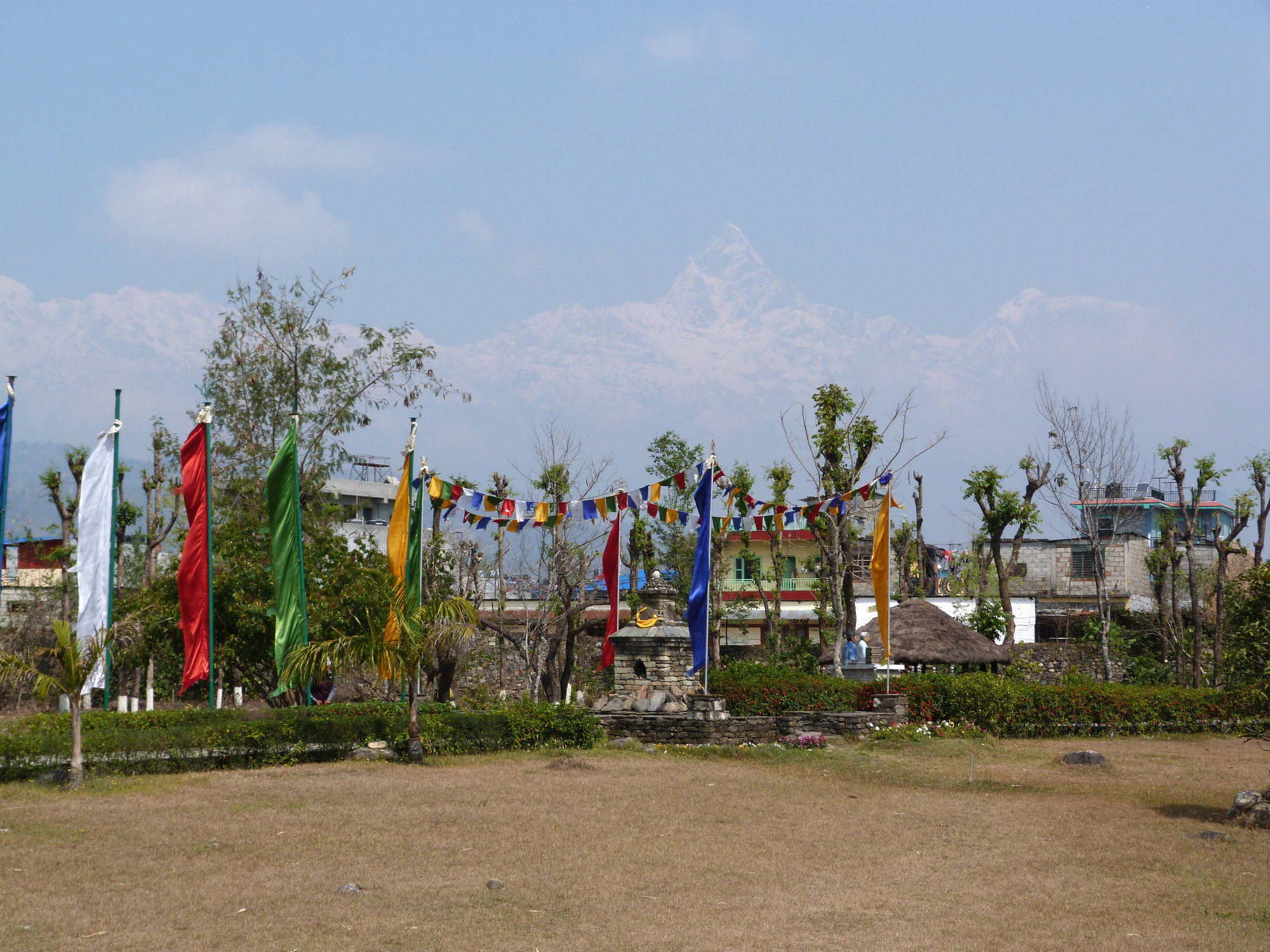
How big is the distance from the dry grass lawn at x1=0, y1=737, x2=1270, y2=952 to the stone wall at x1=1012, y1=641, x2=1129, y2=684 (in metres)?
18.1

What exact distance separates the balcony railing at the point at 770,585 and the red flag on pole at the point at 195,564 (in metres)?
28.7

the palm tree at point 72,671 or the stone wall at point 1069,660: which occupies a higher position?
the palm tree at point 72,671

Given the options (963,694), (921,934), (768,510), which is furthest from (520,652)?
(921,934)

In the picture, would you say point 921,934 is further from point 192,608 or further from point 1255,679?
point 192,608

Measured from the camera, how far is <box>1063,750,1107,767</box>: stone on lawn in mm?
17672

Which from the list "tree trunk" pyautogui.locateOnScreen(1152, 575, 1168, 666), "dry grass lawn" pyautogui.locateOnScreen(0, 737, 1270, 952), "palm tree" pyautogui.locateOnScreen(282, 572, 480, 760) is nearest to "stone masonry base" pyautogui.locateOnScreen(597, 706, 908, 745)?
"dry grass lawn" pyautogui.locateOnScreen(0, 737, 1270, 952)

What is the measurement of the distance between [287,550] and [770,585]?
94.4ft

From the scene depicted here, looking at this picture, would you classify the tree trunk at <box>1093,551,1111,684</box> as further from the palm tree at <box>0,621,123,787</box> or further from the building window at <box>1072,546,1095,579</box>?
the palm tree at <box>0,621,123,787</box>

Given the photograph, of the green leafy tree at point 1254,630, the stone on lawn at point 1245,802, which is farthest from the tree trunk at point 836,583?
the green leafy tree at point 1254,630

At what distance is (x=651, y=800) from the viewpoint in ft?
45.5

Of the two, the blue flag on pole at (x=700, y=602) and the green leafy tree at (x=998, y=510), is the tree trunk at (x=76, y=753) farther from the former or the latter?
the green leafy tree at (x=998, y=510)

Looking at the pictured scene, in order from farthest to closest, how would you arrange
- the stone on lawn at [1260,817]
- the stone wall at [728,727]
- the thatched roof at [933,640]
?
1. the thatched roof at [933,640]
2. the stone wall at [728,727]
3. the stone on lawn at [1260,817]

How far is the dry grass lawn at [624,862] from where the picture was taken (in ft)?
25.6

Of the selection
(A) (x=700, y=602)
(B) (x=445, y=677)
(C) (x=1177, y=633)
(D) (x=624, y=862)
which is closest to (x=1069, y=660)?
(C) (x=1177, y=633)
